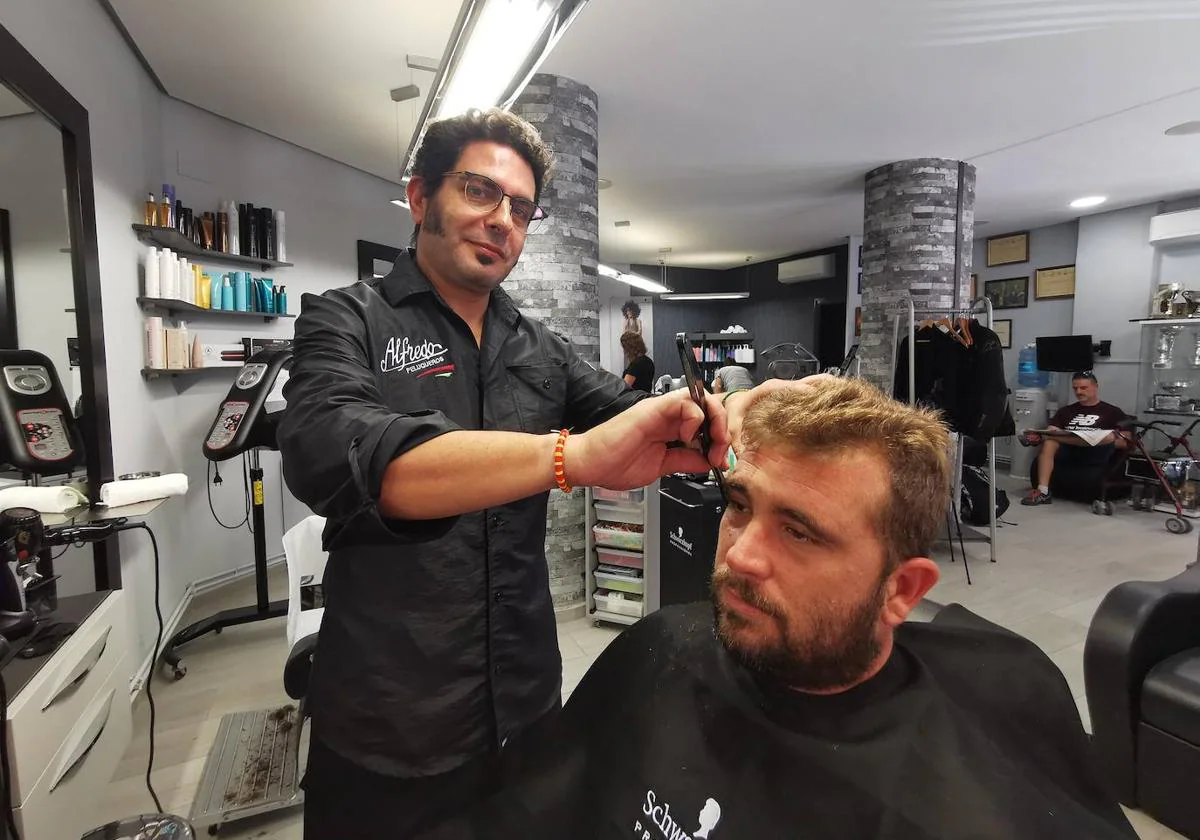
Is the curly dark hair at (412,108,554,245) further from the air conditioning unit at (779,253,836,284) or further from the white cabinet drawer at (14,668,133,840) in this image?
the air conditioning unit at (779,253,836,284)

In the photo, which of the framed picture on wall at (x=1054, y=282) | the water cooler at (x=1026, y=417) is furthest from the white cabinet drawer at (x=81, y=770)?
the framed picture on wall at (x=1054, y=282)

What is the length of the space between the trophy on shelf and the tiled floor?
1.81m

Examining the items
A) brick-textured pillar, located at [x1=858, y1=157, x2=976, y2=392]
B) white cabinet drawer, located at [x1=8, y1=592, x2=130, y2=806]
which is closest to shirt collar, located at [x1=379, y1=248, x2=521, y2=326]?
white cabinet drawer, located at [x1=8, y1=592, x2=130, y2=806]

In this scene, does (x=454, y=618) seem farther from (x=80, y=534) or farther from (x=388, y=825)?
(x=80, y=534)

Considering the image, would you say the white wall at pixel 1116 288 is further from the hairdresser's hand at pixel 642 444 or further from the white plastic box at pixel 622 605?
the hairdresser's hand at pixel 642 444

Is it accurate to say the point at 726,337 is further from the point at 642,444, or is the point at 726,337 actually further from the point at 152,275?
the point at 642,444

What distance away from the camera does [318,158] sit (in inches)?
175

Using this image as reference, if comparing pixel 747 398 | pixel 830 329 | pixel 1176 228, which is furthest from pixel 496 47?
pixel 830 329

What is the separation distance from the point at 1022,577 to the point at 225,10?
544 cm

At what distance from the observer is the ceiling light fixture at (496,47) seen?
1.78 meters

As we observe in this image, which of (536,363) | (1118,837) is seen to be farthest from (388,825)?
(1118,837)

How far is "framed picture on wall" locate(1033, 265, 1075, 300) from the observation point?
287 inches

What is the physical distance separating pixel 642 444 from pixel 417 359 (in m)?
0.48

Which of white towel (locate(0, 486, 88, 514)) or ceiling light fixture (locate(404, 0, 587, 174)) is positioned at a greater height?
ceiling light fixture (locate(404, 0, 587, 174))
